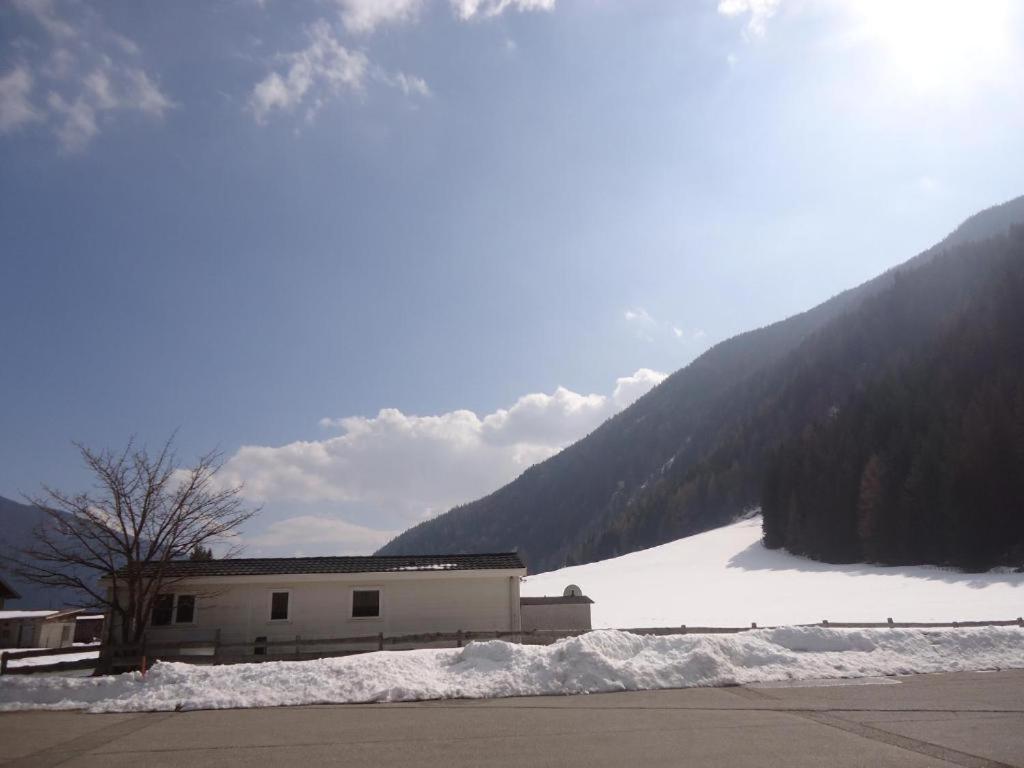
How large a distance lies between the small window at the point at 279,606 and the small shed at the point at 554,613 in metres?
7.89

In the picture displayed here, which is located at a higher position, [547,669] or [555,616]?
[555,616]

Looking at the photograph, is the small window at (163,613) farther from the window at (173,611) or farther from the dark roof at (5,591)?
the dark roof at (5,591)

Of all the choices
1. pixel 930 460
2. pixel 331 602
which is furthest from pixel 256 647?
pixel 930 460

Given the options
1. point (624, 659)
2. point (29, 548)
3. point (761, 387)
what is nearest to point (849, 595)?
point (624, 659)

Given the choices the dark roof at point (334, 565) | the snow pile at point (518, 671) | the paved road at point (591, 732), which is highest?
the dark roof at point (334, 565)

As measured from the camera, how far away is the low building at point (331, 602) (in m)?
24.0

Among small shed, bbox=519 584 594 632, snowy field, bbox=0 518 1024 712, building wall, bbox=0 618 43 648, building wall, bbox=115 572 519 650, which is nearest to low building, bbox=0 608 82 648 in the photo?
building wall, bbox=0 618 43 648

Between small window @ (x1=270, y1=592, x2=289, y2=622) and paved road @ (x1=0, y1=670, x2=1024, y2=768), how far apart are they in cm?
1064

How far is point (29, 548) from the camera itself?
2072cm

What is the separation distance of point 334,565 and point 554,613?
800cm

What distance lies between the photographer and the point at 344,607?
24250 mm

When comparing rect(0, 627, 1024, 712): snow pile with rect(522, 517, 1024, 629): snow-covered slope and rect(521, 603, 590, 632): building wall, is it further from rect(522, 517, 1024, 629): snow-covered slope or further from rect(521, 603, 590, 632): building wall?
rect(522, 517, 1024, 629): snow-covered slope

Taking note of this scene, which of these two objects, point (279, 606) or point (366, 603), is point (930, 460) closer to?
point (366, 603)

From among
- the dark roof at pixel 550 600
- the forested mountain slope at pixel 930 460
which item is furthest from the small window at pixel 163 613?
the forested mountain slope at pixel 930 460
